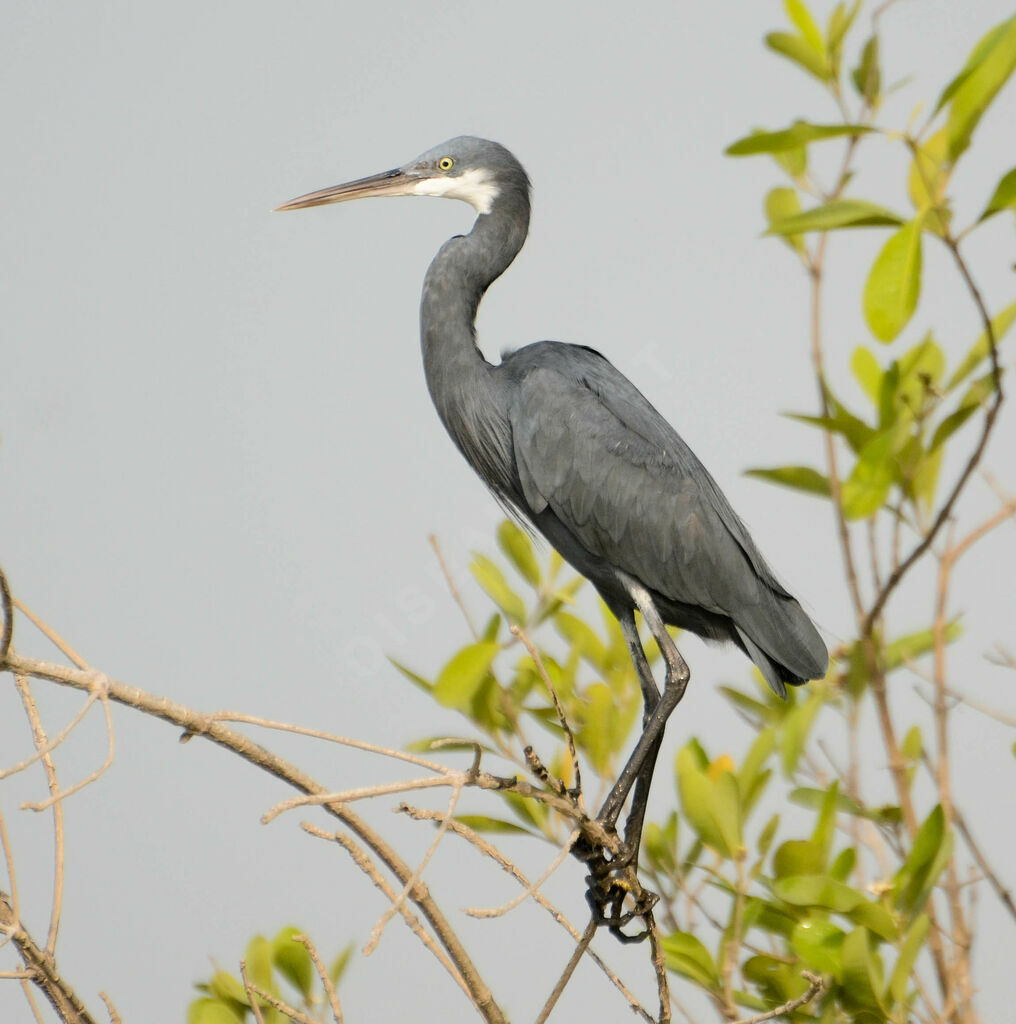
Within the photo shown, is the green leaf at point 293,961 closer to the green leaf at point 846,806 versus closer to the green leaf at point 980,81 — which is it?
the green leaf at point 846,806

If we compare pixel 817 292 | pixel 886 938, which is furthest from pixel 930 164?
pixel 886 938

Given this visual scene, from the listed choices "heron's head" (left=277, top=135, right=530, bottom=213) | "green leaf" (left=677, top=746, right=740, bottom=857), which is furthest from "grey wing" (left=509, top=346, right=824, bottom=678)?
"green leaf" (left=677, top=746, right=740, bottom=857)

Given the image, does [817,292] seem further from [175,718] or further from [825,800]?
[175,718]

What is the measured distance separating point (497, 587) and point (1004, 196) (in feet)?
3.04

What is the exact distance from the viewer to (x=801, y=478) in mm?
1835

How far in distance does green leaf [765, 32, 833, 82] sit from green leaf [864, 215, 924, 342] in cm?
57

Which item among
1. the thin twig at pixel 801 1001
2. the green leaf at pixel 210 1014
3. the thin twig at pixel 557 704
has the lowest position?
the green leaf at pixel 210 1014

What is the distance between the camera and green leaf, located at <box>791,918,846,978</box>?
1504 millimetres

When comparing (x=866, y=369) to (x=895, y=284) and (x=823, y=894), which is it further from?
(x=823, y=894)

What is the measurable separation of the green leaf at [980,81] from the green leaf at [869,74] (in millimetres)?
330

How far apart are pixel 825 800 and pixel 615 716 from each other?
42 cm

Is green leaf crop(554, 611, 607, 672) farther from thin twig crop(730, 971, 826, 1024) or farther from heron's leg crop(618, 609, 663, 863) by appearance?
thin twig crop(730, 971, 826, 1024)

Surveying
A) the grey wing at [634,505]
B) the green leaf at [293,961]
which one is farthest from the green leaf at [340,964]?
the grey wing at [634,505]

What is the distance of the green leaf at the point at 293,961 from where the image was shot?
1.65m
